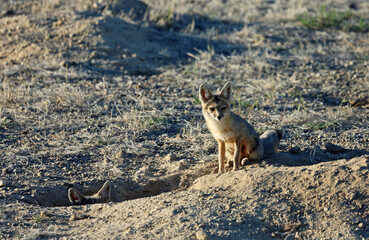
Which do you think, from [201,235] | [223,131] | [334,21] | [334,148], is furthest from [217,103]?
[334,21]

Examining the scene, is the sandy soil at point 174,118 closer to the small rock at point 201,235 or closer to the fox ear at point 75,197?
the small rock at point 201,235

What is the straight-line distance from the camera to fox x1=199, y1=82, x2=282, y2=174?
6.57 meters

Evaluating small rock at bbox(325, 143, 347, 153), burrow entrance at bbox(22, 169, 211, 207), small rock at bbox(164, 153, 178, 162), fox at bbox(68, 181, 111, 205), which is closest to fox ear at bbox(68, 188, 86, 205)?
fox at bbox(68, 181, 111, 205)

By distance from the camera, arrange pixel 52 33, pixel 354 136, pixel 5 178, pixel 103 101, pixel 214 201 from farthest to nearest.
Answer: pixel 52 33 < pixel 103 101 < pixel 354 136 < pixel 5 178 < pixel 214 201

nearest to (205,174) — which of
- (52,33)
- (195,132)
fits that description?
(195,132)

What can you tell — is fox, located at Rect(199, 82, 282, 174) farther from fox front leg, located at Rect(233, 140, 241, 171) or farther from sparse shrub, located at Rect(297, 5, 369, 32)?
sparse shrub, located at Rect(297, 5, 369, 32)

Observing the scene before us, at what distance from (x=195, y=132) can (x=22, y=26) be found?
684cm

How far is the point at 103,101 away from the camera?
9609 millimetres

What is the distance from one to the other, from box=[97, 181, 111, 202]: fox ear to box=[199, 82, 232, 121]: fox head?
5.24 ft

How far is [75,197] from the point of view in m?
6.19

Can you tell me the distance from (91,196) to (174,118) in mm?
2874

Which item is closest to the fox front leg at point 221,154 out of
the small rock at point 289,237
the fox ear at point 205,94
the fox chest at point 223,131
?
the fox chest at point 223,131

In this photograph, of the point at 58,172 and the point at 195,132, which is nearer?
the point at 58,172

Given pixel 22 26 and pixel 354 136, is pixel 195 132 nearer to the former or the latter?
pixel 354 136
